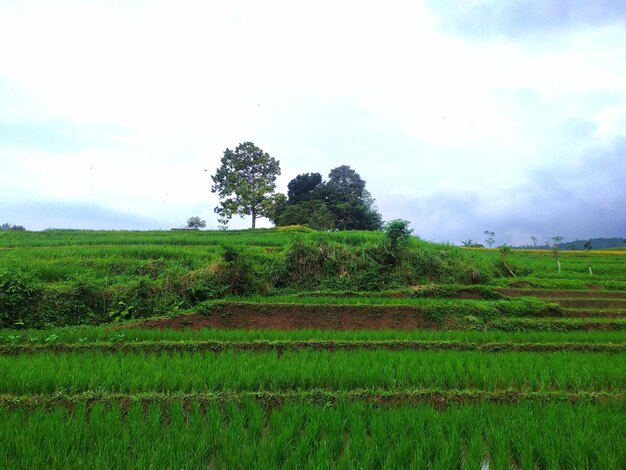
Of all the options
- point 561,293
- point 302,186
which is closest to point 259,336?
point 561,293

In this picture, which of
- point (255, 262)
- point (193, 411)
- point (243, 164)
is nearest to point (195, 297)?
point (255, 262)

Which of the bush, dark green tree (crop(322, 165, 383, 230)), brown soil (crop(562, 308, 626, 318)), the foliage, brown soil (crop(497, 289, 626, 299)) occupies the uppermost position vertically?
dark green tree (crop(322, 165, 383, 230))

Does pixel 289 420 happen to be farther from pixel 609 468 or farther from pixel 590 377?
pixel 590 377

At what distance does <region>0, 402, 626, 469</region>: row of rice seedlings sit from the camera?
2.87 m

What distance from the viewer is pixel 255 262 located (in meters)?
12.3

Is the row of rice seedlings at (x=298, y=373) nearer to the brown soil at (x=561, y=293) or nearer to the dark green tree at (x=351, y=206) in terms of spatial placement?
the brown soil at (x=561, y=293)

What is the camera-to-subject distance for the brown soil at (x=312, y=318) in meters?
8.92

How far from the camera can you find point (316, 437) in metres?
3.34

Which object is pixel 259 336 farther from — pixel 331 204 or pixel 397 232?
pixel 331 204

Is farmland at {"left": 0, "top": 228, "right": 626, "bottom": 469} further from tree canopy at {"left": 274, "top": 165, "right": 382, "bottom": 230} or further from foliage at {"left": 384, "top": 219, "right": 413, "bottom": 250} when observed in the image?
tree canopy at {"left": 274, "top": 165, "right": 382, "bottom": 230}

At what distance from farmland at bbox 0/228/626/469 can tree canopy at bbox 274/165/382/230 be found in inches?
987

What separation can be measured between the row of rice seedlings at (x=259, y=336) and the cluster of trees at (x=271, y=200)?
88.7 ft

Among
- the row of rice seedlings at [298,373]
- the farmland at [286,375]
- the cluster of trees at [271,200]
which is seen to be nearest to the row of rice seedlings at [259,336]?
the farmland at [286,375]

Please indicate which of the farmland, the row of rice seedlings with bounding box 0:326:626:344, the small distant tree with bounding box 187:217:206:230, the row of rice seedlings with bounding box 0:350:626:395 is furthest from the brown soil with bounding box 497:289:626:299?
the small distant tree with bounding box 187:217:206:230
